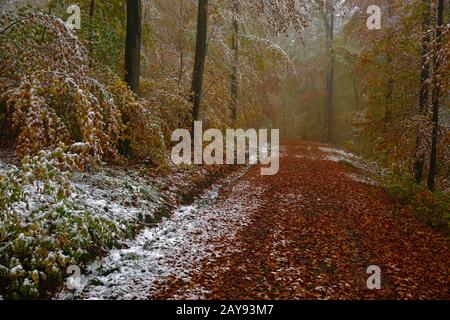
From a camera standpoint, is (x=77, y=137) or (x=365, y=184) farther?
(x=365, y=184)

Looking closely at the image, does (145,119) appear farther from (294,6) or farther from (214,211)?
Result: (294,6)

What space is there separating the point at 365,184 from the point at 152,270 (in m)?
9.18

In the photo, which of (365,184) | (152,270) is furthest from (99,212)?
(365,184)

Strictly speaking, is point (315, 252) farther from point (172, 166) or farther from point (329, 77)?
point (329, 77)

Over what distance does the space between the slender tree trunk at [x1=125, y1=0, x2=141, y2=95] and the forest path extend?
157 inches

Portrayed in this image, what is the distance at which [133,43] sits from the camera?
10133 millimetres

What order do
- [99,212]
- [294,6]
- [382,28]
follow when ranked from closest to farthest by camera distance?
[99,212] → [294,6] → [382,28]

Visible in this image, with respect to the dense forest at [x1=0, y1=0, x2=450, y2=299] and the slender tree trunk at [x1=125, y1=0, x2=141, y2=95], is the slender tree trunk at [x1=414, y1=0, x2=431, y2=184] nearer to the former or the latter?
the dense forest at [x1=0, y1=0, x2=450, y2=299]

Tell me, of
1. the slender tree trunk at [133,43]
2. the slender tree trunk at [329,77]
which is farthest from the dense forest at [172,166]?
the slender tree trunk at [329,77]

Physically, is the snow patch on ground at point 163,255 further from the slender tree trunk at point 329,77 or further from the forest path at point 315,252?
the slender tree trunk at point 329,77

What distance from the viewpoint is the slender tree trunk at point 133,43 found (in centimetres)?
1002

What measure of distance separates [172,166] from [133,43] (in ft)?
11.7

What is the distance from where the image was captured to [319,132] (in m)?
38.5

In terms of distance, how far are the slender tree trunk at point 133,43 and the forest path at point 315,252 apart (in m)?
3.99
